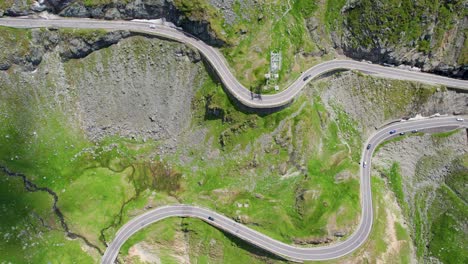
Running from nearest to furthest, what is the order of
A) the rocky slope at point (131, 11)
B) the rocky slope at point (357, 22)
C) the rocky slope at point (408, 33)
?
1. the rocky slope at point (131, 11)
2. the rocky slope at point (357, 22)
3. the rocky slope at point (408, 33)

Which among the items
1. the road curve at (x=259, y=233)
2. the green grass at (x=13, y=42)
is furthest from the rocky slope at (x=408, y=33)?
the green grass at (x=13, y=42)

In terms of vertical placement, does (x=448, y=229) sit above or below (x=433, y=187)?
below

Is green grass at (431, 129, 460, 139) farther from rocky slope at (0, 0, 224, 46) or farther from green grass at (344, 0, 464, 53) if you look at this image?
rocky slope at (0, 0, 224, 46)

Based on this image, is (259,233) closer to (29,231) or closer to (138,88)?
(138,88)

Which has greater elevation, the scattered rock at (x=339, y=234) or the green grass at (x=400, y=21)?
the green grass at (x=400, y=21)

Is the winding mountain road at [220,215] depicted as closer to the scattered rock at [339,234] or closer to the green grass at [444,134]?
the scattered rock at [339,234]

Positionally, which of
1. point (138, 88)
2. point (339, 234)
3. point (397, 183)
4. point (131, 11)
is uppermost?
point (131, 11)

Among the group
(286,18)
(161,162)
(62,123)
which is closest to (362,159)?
(286,18)

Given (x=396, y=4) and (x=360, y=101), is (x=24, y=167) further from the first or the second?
(x=396, y=4)

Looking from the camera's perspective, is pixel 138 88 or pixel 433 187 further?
pixel 433 187

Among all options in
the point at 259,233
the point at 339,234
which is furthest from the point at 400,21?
the point at 259,233

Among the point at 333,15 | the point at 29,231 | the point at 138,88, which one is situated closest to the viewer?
the point at 29,231
